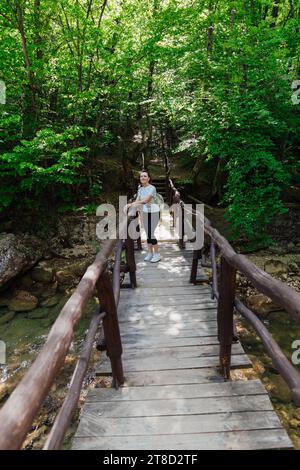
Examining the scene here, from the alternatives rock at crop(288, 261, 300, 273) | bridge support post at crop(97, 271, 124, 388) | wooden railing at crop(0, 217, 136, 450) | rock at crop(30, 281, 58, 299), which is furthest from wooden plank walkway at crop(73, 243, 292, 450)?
rock at crop(288, 261, 300, 273)

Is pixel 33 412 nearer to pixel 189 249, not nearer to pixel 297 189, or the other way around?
pixel 189 249

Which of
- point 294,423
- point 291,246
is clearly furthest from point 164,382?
point 291,246

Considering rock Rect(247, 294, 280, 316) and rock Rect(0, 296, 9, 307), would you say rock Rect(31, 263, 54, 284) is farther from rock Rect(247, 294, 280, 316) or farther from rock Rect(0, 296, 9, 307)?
rock Rect(247, 294, 280, 316)

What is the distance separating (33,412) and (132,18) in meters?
11.2

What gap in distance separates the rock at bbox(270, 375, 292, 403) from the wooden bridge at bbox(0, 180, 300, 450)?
2232mm

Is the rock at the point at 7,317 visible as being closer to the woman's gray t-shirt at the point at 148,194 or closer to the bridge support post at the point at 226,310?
the woman's gray t-shirt at the point at 148,194

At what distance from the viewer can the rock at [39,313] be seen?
25.6ft

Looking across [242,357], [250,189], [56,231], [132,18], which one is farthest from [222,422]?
[132,18]

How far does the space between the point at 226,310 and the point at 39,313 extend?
6.38 m

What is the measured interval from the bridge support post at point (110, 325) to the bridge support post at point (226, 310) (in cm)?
102

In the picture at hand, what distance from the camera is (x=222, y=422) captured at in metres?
2.41
